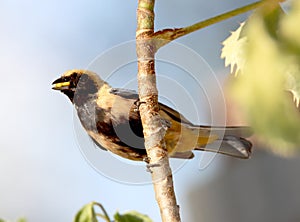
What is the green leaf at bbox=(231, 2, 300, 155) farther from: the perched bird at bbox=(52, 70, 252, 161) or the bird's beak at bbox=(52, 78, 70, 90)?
the bird's beak at bbox=(52, 78, 70, 90)

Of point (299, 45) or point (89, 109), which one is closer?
point (299, 45)

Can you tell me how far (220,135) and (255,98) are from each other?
4.60 ft

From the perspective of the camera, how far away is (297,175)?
404cm

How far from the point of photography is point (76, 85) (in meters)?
1.58

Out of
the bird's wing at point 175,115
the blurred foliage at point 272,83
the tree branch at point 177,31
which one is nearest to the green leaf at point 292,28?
the blurred foliage at point 272,83

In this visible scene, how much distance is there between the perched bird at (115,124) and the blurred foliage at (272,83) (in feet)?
3.37

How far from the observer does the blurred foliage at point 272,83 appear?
22 cm

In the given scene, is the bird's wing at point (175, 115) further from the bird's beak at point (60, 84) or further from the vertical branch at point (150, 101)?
the vertical branch at point (150, 101)

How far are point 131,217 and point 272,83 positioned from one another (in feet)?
1.41

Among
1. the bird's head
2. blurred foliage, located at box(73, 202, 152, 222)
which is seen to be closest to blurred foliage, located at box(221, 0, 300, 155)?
blurred foliage, located at box(73, 202, 152, 222)

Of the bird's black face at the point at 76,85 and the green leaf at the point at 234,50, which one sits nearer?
the green leaf at the point at 234,50

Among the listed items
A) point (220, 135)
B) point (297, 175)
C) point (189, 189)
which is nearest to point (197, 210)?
point (189, 189)

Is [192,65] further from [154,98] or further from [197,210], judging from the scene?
[197,210]

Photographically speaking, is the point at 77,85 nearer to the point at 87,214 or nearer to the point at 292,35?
the point at 87,214
